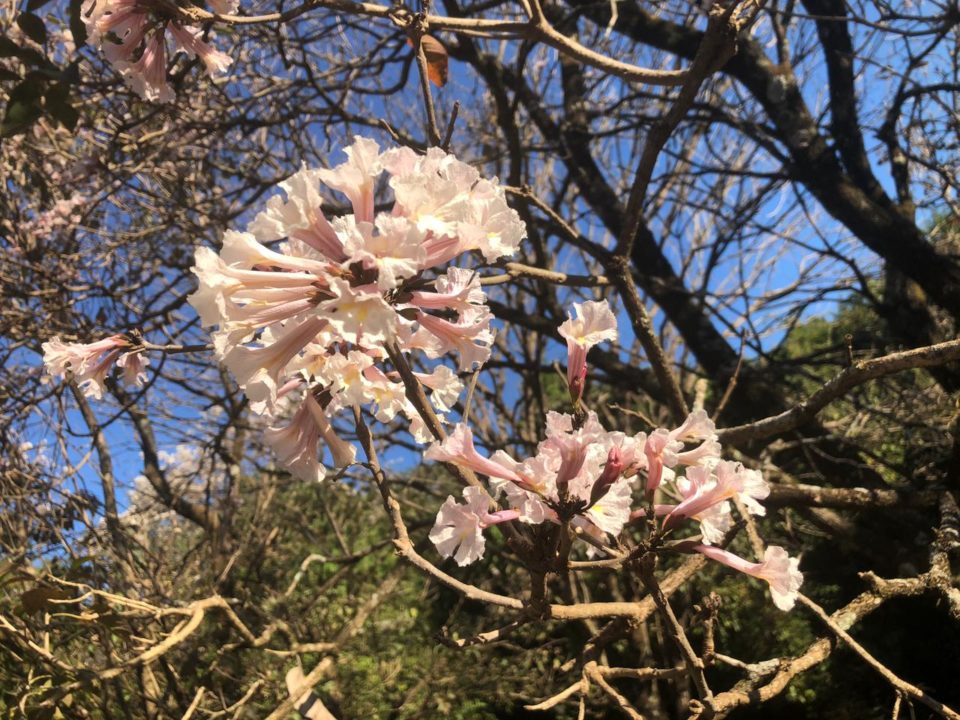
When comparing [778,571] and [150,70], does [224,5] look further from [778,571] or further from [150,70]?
[778,571]

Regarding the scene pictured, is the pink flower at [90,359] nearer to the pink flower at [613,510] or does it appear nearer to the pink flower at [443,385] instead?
the pink flower at [443,385]

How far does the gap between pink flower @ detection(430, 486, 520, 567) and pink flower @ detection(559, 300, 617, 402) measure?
27cm

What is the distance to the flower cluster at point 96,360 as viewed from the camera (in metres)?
1.24

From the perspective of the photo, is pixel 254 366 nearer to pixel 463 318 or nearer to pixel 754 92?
pixel 463 318

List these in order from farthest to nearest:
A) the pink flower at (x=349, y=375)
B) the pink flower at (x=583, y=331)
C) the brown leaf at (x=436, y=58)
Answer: the brown leaf at (x=436, y=58) < the pink flower at (x=583, y=331) < the pink flower at (x=349, y=375)

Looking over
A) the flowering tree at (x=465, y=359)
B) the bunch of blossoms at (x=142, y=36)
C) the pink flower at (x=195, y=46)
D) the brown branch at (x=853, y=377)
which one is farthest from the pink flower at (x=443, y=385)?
the pink flower at (x=195, y=46)

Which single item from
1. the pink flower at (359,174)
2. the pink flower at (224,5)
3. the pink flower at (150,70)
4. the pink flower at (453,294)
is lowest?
the pink flower at (453,294)

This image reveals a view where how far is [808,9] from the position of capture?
403cm

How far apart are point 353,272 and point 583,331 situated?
0.47 m

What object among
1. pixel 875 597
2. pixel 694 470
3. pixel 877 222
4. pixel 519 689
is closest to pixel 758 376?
pixel 877 222

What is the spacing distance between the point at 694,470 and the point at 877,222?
112 inches

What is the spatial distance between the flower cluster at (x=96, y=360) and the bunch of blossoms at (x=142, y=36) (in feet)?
2.53

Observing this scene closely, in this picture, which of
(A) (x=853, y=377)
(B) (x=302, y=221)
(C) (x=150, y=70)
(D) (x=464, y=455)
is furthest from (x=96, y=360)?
(A) (x=853, y=377)

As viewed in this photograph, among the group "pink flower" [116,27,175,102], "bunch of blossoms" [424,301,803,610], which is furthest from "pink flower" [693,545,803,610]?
"pink flower" [116,27,175,102]
